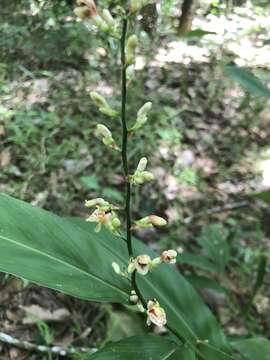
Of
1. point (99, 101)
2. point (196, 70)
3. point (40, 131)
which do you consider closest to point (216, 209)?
point (40, 131)

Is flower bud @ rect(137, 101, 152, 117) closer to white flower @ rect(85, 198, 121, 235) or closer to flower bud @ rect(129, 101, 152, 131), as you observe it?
flower bud @ rect(129, 101, 152, 131)

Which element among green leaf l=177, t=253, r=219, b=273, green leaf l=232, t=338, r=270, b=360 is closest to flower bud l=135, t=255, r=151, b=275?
green leaf l=232, t=338, r=270, b=360

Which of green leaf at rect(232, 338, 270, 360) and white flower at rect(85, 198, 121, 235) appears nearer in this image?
white flower at rect(85, 198, 121, 235)

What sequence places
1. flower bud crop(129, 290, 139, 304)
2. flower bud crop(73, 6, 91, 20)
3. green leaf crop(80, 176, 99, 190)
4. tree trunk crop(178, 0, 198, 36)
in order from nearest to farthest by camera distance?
flower bud crop(73, 6, 91, 20)
flower bud crop(129, 290, 139, 304)
green leaf crop(80, 176, 99, 190)
tree trunk crop(178, 0, 198, 36)

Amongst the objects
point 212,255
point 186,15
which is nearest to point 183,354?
point 212,255

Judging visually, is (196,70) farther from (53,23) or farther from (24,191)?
(24,191)

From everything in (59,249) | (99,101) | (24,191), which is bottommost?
(24,191)
